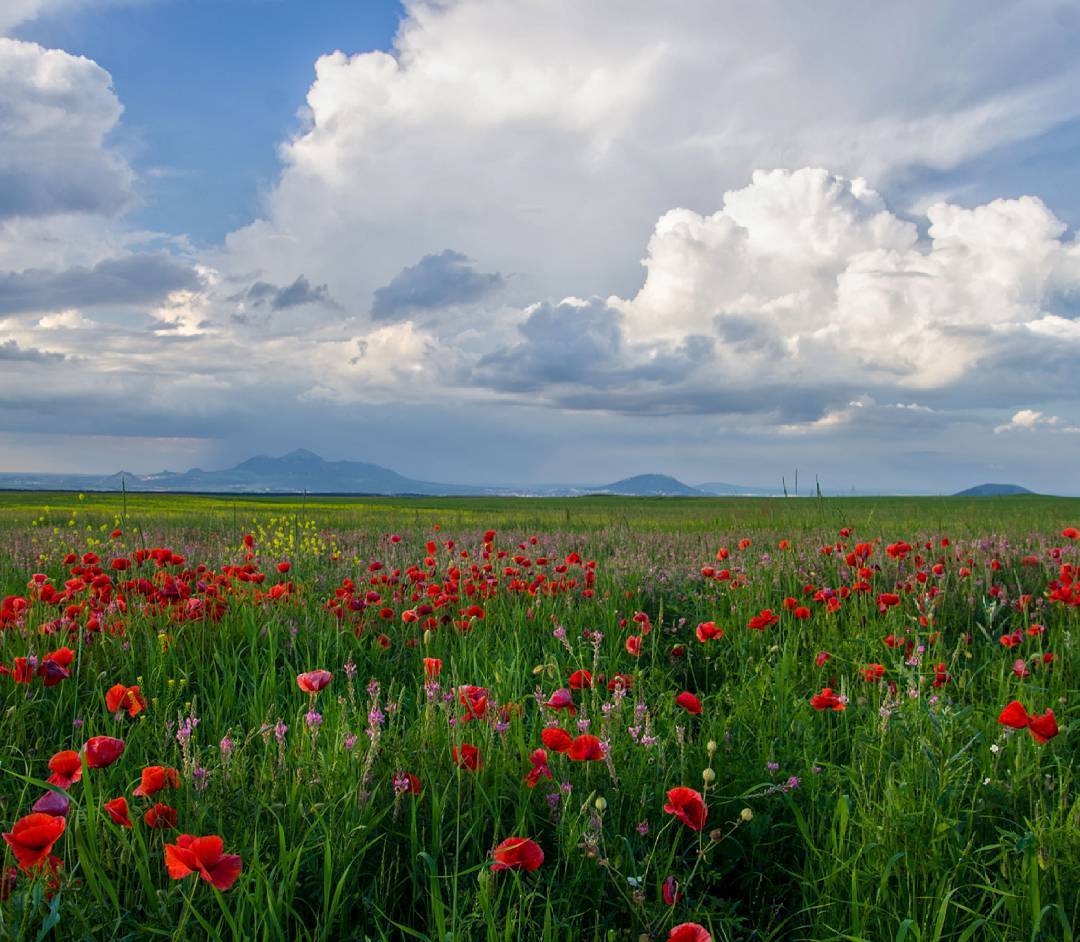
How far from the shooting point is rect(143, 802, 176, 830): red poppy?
6.71ft

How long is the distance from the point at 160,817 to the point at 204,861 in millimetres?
593

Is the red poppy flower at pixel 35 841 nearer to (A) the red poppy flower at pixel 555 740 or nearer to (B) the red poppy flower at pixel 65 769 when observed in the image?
(B) the red poppy flower at pixel 65 769

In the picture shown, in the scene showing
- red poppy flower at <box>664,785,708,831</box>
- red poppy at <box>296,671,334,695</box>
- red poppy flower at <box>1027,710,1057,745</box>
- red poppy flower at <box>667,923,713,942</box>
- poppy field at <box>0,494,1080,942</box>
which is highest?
red poppy at <box>296,671,334,695</box>

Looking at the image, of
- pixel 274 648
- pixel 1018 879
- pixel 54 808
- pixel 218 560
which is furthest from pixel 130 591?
pixel 1018 879

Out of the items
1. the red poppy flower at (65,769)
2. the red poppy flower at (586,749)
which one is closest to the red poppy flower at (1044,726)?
the red poppy flower at (586,749)

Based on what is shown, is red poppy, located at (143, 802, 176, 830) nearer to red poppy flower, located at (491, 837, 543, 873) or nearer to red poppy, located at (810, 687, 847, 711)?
red poppy flower, located at (491, 837, 543, 873)

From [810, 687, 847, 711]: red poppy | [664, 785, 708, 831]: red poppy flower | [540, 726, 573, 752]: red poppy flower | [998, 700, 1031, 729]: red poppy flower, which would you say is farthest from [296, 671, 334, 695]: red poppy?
[998, 700, 1031, 729]: red poppy flower

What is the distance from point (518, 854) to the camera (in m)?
1.82

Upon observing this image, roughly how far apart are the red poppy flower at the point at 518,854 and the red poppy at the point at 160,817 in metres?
0.93

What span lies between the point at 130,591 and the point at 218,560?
3185 millimetres

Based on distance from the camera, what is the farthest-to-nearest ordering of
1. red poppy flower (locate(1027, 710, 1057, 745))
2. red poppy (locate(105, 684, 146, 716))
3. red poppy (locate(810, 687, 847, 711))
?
red poppy (locate(810, 687, 847, 711))
red poppy (locate(105, 684, 146, 716))
red poppy flower (locate(1027, 710, 1057, 745))

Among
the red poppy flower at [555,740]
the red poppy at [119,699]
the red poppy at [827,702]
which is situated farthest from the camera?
the red poppy at [827,702]

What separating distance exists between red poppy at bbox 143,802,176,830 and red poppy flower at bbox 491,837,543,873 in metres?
0.93

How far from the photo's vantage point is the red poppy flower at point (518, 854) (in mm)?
1796
